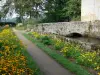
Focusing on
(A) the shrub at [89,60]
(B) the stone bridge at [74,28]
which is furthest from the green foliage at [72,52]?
(B) the stone bridge at [74,28]

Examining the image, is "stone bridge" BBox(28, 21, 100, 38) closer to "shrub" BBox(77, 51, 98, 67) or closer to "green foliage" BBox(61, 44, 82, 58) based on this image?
"green foliage" BBox(61, 44, 82, 58)

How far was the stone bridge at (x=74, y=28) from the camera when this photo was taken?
75.1ft

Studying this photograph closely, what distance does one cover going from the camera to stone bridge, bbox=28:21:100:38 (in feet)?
75.1

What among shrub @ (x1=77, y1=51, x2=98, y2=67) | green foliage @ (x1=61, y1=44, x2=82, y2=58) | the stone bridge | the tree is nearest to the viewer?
shrub @ (x1=77, y1=51, x2=98, y2=67)

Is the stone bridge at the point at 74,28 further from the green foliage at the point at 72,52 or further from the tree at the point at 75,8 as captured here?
the green foliage at the point at 72,52

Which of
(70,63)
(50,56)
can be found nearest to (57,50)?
(50,56)

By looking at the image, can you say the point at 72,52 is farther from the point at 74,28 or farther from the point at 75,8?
the point at 75,8

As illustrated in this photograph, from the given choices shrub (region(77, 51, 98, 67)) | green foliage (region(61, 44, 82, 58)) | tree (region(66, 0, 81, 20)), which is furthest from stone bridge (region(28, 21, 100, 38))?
shrub (region(77, 51, 98, 67))

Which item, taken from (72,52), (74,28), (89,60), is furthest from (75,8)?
(89,60)

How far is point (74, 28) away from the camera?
24578mm

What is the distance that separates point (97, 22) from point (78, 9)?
455 inches

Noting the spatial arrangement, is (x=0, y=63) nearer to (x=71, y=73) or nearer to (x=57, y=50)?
(x=71, y=73)

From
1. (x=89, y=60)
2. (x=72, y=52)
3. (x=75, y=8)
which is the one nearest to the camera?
(x=89, y=60)

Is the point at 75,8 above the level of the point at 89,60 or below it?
above
